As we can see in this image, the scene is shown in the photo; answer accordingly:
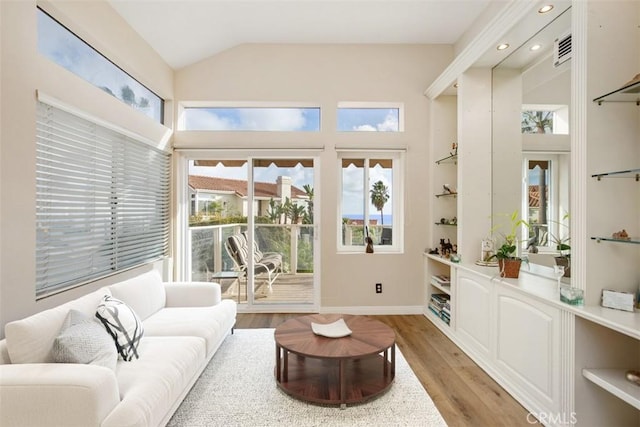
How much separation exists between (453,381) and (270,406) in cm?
144

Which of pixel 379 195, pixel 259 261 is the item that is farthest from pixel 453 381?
pixel 259 261

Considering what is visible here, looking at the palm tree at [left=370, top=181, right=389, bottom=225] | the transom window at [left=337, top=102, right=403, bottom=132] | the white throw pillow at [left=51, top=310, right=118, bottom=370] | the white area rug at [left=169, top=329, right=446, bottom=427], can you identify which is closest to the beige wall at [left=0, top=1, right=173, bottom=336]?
the white throw pillow at [left=51, top=310, right=118, bottom=370]

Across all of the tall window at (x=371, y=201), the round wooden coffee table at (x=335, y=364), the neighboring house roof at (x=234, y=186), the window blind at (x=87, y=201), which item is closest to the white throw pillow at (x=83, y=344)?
the window blind at (x=87, y=201)

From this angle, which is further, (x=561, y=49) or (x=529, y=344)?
(x=561, y=49)

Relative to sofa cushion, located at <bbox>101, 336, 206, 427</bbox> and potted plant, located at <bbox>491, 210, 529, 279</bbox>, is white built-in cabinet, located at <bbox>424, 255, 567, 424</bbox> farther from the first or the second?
sofa cushion, located at <bbox>101, 336, 206, 427</bbox>

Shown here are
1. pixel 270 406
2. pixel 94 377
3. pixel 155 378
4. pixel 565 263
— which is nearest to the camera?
pixel 94 377

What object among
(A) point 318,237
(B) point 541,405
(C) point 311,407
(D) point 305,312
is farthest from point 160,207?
(B) point 541,405

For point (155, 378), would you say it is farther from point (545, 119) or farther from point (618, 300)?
point (545, 119)

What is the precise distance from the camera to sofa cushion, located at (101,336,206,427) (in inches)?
54.4

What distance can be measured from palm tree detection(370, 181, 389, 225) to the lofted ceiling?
1.87 metres

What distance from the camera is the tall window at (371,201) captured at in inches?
158

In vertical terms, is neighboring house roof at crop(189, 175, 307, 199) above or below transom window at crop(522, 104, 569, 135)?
below

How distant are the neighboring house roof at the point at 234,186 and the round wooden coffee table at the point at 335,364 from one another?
75.6 inches

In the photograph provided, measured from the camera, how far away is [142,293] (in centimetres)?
252
